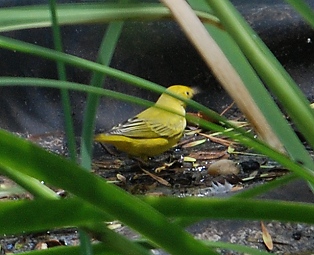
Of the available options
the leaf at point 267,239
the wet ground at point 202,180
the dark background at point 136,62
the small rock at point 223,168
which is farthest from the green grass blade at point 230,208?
the dark background at point 136,62

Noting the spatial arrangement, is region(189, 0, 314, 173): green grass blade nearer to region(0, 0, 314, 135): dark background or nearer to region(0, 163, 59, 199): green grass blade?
region(0, 163, 59, 199): green grass blade

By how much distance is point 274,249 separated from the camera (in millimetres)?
745

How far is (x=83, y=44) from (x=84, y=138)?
1138 millimetres

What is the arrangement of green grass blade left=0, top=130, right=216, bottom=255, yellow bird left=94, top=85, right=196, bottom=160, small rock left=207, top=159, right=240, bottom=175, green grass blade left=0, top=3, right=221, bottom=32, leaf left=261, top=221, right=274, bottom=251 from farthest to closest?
1. yellow bird left=94, top=85, right=196, bottom=160
2. small rock left=207, top=159, right=240, bottom=175
3. leaf left=261, top=221, right=274, bottom=251
4. green grass blade left=0, top=3, right=221, bottom=32
5. green grass blade left=0, top=130, right=216, bottom=255

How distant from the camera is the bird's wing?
1.29 metres

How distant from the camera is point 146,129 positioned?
135 cm

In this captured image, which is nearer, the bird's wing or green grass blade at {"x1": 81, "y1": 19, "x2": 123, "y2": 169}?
green grass blade at {"x1": 81, "y1": 19, "x2": 123, "y2": 169}

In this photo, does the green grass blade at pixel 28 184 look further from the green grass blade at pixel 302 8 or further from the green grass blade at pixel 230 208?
the green grass blade at pixel 302 8

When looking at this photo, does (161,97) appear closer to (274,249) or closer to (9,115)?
(9,115)

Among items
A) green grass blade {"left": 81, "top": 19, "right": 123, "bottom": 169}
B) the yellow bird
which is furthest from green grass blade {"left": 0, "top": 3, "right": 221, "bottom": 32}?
the yellow bird

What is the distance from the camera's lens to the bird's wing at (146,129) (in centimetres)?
129

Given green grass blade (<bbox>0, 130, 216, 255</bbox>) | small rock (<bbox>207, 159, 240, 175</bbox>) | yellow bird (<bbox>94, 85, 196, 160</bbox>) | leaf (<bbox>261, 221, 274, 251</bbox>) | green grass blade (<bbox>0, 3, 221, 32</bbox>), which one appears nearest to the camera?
green grass blade (<bbox>0, 130, 216, 255</bbox>)

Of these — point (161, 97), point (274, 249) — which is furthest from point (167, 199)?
point (161, 97)

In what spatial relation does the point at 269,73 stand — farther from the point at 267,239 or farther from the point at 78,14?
the point at 267,239
